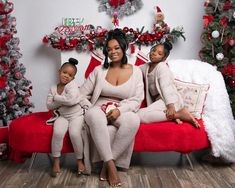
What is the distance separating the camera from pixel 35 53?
4273mm

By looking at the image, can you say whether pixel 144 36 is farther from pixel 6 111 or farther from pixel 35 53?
pixel 6 111

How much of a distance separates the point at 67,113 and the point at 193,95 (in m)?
1.07

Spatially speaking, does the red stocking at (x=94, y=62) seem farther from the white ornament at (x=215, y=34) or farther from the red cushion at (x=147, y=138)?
the white ornament at (x=215, y=34)

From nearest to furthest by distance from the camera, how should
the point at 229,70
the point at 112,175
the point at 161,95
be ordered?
the point at 112,175 → the point at 161,95 → the point at 229,70

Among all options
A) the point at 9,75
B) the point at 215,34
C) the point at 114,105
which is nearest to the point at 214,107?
the point at 114,105

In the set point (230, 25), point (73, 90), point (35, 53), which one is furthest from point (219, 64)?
point (35, 53)


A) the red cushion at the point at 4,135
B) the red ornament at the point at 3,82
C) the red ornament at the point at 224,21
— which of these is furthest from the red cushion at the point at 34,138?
the red ornament at the point at 224,21

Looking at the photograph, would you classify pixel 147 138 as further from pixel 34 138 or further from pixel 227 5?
pixel 227 5

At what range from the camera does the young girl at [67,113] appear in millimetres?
2631

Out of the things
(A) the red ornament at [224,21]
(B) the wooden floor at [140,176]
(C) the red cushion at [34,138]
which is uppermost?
(A) the red ornament at [224,21]

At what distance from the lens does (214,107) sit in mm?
3020

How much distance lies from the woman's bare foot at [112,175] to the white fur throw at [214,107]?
79 centimetres

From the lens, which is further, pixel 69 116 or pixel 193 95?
pixel 193 95

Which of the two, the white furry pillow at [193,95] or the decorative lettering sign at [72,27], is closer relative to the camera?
the white furry pillow at [193,95]
